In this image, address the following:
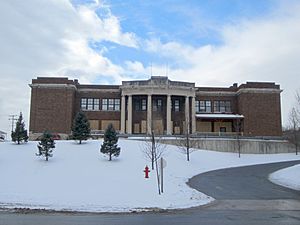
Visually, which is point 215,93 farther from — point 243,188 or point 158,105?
point 243,188

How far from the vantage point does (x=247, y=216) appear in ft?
45.8

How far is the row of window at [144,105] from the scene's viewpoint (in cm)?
6512

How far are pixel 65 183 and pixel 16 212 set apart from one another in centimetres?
1088

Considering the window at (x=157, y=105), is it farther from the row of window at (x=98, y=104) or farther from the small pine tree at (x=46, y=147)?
the small pine tree at (x=46, y=147)

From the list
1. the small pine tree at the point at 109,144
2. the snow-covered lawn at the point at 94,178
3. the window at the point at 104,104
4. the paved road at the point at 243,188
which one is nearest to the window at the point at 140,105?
the window at the point at 104,104

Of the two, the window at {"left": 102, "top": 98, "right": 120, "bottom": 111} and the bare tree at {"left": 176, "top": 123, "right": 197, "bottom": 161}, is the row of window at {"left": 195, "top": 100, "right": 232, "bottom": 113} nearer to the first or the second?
the window at {"left": 102, "top": 98, "right": 120, "bottom": 111}

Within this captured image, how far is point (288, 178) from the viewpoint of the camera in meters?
30.4

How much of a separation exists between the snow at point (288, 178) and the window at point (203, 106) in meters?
34.6

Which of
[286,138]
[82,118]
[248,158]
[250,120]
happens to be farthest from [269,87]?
[82,118]

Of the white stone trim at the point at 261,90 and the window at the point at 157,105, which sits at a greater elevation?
the white stone trim at the point at 261,90

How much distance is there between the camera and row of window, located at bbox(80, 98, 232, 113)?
65.1m

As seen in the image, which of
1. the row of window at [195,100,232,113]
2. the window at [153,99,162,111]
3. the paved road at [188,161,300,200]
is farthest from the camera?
the row of window at [195,100,232,113]

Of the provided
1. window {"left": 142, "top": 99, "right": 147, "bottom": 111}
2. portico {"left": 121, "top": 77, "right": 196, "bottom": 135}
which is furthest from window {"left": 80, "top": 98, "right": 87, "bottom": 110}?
window {"left": 142, "top": 99, "right": 147, "bottom": 111}

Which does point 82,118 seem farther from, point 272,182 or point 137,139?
point 272,182
